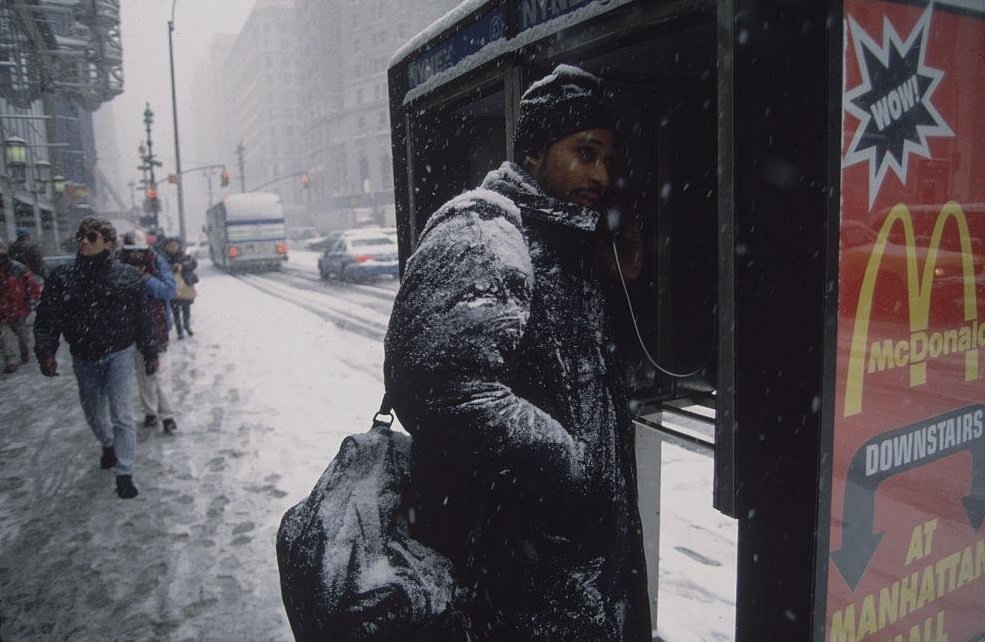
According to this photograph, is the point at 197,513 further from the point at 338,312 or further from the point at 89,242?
the point at 338,312

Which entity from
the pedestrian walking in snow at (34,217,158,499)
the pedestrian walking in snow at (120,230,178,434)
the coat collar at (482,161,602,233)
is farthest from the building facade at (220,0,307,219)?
the coat collar at (482,161,602,233)

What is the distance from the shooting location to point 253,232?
2859cm

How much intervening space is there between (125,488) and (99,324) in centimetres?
117

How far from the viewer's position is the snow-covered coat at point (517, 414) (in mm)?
1312

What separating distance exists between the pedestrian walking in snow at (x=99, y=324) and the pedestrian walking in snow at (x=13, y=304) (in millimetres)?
5475

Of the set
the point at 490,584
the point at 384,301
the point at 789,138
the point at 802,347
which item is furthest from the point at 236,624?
the point at 384,301

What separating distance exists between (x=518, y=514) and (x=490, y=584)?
176mm

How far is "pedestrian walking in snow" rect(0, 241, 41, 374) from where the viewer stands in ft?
30.2

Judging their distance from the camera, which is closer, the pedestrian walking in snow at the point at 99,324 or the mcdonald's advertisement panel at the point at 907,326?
the mcdonald's advertisement panel at the point at 907,326

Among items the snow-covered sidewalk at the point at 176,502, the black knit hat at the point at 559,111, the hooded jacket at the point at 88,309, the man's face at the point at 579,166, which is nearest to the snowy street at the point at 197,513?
the snow-covered sidewalk at the point at 176,502

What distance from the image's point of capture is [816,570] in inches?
59.2

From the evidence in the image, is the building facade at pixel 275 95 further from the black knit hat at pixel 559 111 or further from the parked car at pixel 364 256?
the black knit hat at pixel 559 111

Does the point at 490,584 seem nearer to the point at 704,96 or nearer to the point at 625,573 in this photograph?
the point at 625,573

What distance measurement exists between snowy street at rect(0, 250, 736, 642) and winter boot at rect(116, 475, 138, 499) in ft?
0.22
